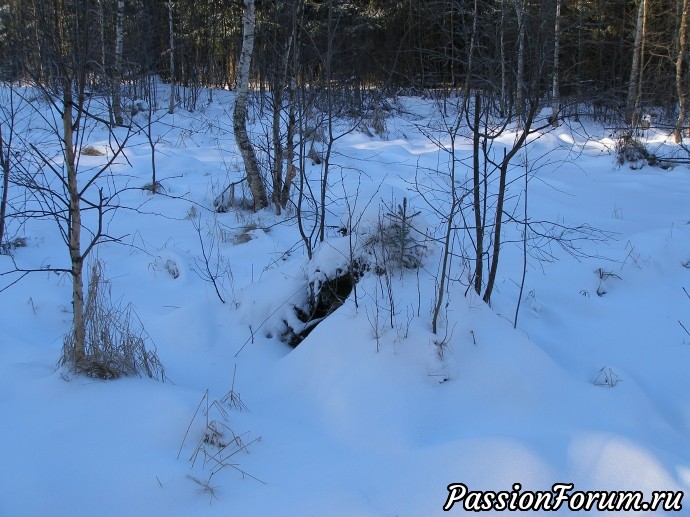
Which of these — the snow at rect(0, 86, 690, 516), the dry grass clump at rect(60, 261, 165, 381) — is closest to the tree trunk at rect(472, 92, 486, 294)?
the snow at rect(0, 86, 690, 516)

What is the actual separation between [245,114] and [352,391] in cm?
539

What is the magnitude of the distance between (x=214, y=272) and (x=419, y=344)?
119 inches

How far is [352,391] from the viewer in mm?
3182

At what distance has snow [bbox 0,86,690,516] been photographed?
8.02ft

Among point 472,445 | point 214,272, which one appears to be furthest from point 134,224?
point 472,445

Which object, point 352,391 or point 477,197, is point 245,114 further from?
point 352,391

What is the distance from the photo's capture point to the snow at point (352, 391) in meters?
2.44

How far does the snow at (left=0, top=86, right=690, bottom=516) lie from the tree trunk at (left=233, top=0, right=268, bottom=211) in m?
1.91

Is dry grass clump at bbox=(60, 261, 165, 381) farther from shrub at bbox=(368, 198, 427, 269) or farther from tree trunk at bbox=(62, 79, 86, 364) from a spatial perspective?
shrub at bbox=(368, 198, 427, 269)

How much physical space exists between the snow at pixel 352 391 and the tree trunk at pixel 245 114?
191cm

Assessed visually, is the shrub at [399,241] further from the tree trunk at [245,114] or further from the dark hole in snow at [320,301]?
the tree trunk at [245,114]

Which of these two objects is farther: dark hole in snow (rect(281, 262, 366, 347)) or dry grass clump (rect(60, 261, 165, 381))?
dark hole in snow (rect(281, 262, 366, 347))

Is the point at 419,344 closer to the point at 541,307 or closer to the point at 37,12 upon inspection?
the point at 541,307

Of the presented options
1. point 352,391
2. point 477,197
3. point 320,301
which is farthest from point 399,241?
point 352,391
